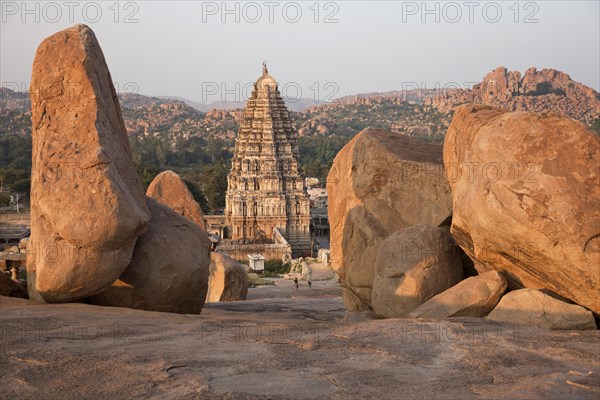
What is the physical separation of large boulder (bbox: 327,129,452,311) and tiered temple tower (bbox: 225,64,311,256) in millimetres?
37434

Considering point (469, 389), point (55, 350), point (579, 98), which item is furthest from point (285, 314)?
point (579, 98)

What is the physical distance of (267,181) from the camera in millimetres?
48812

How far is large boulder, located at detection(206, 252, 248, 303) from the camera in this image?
14.9m

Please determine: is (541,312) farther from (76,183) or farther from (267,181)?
(267,181)

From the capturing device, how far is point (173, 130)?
483 ft

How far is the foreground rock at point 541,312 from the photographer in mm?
7223

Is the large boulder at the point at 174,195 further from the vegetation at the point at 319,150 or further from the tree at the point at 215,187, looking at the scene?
the vegetation at the point at 319,150

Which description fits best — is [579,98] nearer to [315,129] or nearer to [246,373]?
[315,129]

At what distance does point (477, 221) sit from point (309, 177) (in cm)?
6961

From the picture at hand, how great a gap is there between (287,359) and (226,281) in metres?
9.38

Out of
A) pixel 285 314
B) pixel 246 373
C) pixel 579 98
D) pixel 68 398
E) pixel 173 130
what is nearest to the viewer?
pixel 68 398

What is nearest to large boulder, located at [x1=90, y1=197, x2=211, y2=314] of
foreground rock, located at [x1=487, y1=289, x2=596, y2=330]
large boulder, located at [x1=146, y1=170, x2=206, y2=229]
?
foreground rock, located at [x1=487, y1=289, x2=596, y2=330]

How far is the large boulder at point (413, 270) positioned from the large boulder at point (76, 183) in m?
2.71

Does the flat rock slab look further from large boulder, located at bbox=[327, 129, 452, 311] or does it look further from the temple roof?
the temple roof
